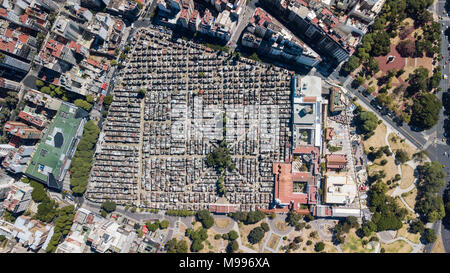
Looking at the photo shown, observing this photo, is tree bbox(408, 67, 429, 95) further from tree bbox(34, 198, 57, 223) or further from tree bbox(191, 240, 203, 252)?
tree bbox(34, 198, 57, 223)

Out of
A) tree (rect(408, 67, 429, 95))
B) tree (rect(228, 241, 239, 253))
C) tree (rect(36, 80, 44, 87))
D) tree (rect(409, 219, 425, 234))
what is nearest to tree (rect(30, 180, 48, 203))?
tree (rect(36, 80, 44, 87))

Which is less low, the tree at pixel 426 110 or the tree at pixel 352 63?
the tree at pixel 352 63

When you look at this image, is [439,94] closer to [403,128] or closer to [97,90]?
[403,128]

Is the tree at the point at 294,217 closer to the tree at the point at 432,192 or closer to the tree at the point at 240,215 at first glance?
the tree at the point at 240,215

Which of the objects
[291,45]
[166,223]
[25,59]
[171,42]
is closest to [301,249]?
[166,223]

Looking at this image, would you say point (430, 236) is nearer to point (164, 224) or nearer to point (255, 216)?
point (255, 216)

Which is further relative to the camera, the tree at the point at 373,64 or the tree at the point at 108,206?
the tree at the point at 108,206

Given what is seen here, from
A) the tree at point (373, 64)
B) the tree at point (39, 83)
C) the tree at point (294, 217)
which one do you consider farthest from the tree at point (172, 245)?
the tree at point (373, 64)

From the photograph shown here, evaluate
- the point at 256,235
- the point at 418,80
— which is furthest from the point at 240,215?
the point at 418,80
